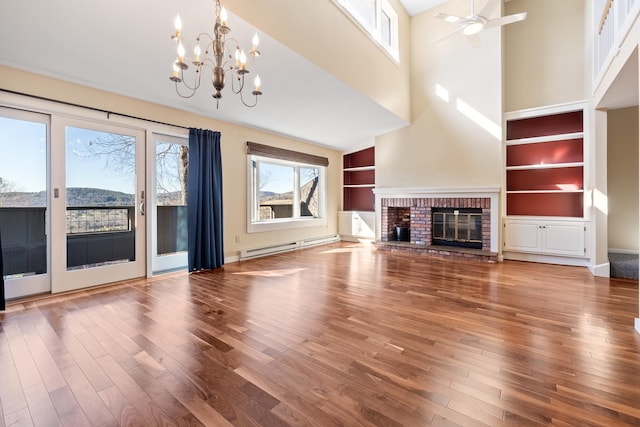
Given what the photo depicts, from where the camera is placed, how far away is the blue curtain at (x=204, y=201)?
14.3 feet

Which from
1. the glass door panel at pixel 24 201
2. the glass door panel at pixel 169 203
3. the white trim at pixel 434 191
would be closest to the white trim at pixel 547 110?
the white trim at pixel 434 191

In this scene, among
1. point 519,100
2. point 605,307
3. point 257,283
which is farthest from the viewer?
point 519,100

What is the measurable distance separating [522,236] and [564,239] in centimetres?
56

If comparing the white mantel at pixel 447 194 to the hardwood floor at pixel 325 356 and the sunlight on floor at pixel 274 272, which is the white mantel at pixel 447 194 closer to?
the hardwood floor at pixel 325 356

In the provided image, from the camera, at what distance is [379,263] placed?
16.3 ft

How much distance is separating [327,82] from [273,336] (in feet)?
10.1

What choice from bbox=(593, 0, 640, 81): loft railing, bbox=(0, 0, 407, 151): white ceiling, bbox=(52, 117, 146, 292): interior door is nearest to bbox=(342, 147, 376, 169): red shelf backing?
bbox=(0, 0, 407, 151): white ceiling

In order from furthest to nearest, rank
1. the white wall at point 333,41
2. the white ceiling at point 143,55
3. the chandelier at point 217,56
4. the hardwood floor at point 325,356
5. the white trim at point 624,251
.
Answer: the white trim at point 624,251 → the white wall at point 333,41 → the white ceiling at point 143,55 → the chandelier at point 217,56 → the hardwood floor at point 325,356

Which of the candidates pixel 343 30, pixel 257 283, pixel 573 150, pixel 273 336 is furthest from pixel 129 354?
pixel 573 150

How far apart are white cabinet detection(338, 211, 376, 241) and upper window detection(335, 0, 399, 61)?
349 centimetres

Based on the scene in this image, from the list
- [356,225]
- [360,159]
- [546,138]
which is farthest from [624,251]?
[360,159]

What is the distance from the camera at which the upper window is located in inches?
169

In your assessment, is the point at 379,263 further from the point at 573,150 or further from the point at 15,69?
the point at 15,69

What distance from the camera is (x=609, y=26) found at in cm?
334
